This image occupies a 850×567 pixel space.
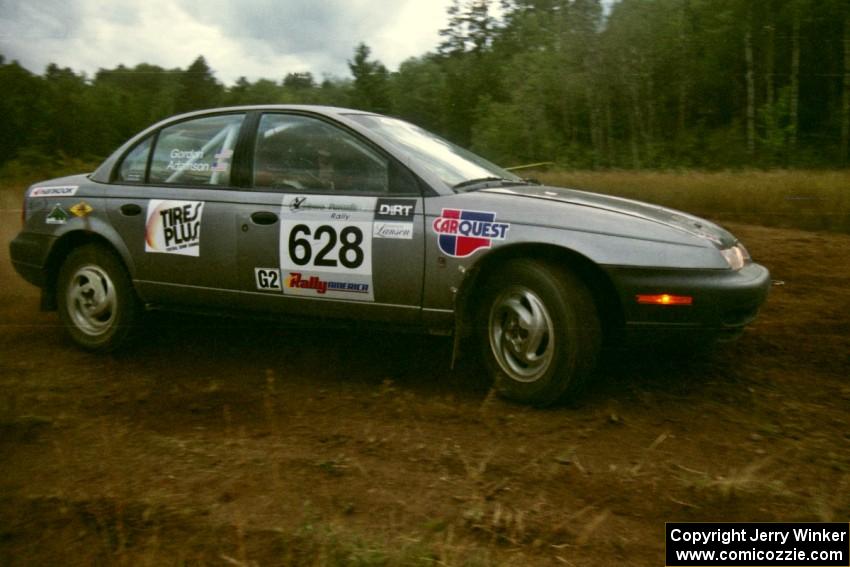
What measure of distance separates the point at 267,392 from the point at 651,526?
98.0 inches

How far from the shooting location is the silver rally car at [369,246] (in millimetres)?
4125

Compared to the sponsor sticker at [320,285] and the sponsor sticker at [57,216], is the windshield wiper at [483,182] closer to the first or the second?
the sponsor sticker at [320,285]

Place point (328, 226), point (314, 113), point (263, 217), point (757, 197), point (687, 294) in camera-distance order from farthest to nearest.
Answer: point (757, 197)
point (314, 113)
point (263, 217)
point (328, 226)
point (687, 294)

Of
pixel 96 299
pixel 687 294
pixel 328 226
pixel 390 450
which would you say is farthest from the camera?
pixel 96 299

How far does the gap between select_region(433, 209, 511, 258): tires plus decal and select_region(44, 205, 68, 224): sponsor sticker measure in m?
2.78

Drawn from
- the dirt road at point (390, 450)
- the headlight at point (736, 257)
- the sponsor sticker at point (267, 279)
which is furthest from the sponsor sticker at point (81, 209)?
the headlight at point (736, 257)

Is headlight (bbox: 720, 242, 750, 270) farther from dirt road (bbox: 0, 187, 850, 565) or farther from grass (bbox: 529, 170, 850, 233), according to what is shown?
grass (bbox: 529, 170, 850, 233)

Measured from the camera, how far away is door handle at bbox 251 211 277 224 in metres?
4.85

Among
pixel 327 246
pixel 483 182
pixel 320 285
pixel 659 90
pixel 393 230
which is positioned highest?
pixel 659 90

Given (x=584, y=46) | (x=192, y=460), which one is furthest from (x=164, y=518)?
(x=584, y=46)

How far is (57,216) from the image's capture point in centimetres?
568

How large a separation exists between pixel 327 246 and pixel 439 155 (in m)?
0.93

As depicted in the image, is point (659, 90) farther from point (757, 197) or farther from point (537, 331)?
point (537, 331)

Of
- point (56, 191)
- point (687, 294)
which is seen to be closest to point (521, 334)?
point (687, 294)
